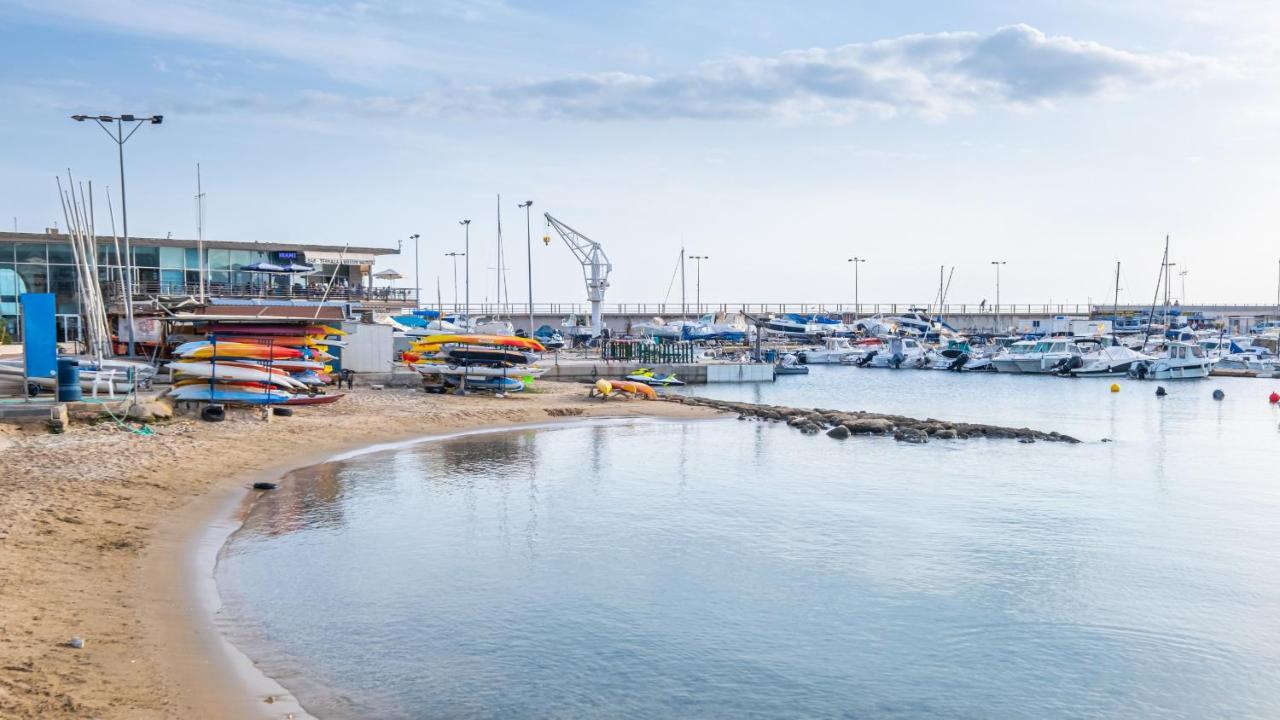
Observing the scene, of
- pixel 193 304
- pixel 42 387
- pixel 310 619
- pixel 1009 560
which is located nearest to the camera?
pixel 310 619

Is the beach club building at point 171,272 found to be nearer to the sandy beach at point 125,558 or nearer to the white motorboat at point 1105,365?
the sandy beach at point 125,558

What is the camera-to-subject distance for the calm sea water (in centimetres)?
1237

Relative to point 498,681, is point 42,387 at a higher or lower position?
higher

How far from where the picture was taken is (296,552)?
17531 millimetres

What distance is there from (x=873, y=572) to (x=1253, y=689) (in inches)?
235

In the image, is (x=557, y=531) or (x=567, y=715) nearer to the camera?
(x=567, y=715)

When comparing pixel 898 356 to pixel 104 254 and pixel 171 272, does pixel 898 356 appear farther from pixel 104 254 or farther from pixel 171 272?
pixel 104 254

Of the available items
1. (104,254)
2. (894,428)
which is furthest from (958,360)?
(104,254)

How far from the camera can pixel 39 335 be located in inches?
978

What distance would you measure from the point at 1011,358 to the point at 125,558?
75723mm

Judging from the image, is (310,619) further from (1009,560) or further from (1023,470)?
(1023,470)

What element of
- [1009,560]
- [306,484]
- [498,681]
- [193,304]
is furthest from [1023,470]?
[193,304]

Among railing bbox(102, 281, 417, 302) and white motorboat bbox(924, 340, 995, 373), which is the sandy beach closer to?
railing bbox(102, 281, 417, 302)

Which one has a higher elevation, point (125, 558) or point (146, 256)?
point (146, 256)
